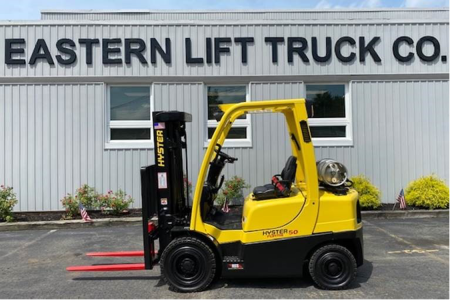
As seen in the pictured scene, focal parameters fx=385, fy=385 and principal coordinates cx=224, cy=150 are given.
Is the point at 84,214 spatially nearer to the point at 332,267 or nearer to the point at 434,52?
the point at 332,267

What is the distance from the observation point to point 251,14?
1642 cm

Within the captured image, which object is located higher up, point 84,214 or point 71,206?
point 71,206

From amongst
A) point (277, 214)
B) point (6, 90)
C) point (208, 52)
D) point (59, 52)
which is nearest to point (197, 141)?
point (208, 52)

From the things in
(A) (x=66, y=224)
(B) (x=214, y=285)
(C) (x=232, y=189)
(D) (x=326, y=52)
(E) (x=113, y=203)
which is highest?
(D) (x=326, y=52)

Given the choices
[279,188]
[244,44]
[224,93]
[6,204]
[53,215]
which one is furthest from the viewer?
[224,93]

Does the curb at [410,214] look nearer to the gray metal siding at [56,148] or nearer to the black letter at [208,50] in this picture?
the black letter at [208,50]

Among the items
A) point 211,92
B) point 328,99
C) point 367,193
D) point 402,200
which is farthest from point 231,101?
point 402,200

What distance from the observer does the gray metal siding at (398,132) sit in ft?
32.9

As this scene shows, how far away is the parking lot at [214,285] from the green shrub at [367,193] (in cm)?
144

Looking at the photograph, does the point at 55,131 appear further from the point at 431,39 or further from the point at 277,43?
the point at 431,39

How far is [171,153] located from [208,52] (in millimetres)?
5776

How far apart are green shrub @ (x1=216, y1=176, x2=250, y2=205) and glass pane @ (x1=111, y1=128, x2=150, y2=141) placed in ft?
7.89

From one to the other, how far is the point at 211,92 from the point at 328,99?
3110 mm

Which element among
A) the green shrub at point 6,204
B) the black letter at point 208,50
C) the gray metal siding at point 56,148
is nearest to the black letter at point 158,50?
the black letter at point 208,50
